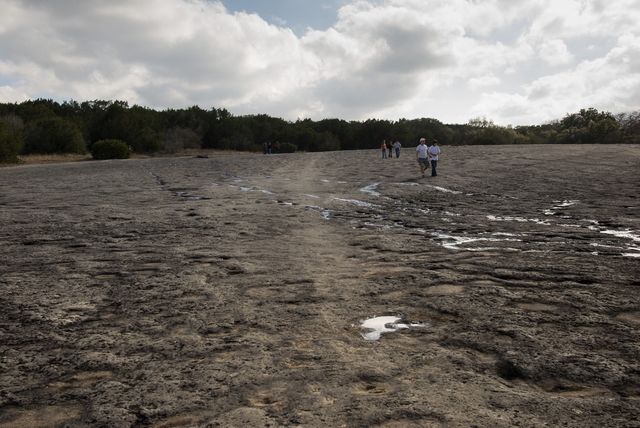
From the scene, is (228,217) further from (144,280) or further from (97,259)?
(144,280)

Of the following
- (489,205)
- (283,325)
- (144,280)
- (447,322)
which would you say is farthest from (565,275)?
(489,205)

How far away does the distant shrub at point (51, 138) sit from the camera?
4319 centimetres

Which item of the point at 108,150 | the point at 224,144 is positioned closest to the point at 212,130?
the point at 224,144

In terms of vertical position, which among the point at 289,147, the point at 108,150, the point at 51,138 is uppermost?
the point at 51,138

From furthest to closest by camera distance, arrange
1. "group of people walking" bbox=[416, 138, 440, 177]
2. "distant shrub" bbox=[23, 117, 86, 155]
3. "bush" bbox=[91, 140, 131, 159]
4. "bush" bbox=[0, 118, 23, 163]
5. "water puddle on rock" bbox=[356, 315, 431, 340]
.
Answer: "distant shrub" bbox=[23, 117, 86, 155]
"bush" bbox=[91, 140, 131, 159]
"bush" bbox=[0, 118, 23, 163]
"group of people walking" bbox=[416, 138, 440, 177]
"water puddle on rock" bbox=[356, 315, 431, 340]

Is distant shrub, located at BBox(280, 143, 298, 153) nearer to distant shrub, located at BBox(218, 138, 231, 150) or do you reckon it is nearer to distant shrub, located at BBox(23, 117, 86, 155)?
distant shrub, located at BBox(218, 138, 231, 150)

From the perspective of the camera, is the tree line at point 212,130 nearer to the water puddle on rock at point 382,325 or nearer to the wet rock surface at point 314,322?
the wet rock surface at point 314,322

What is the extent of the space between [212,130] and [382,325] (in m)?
69.7

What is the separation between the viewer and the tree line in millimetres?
45094

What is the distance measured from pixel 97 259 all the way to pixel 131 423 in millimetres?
3816

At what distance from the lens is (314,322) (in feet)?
12.8

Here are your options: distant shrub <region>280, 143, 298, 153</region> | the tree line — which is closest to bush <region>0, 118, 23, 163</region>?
the tree line

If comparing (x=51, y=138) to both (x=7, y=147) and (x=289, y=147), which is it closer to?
(x=7, y=147)

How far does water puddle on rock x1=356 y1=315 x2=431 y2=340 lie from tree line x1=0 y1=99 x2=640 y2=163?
46561 millimetres
